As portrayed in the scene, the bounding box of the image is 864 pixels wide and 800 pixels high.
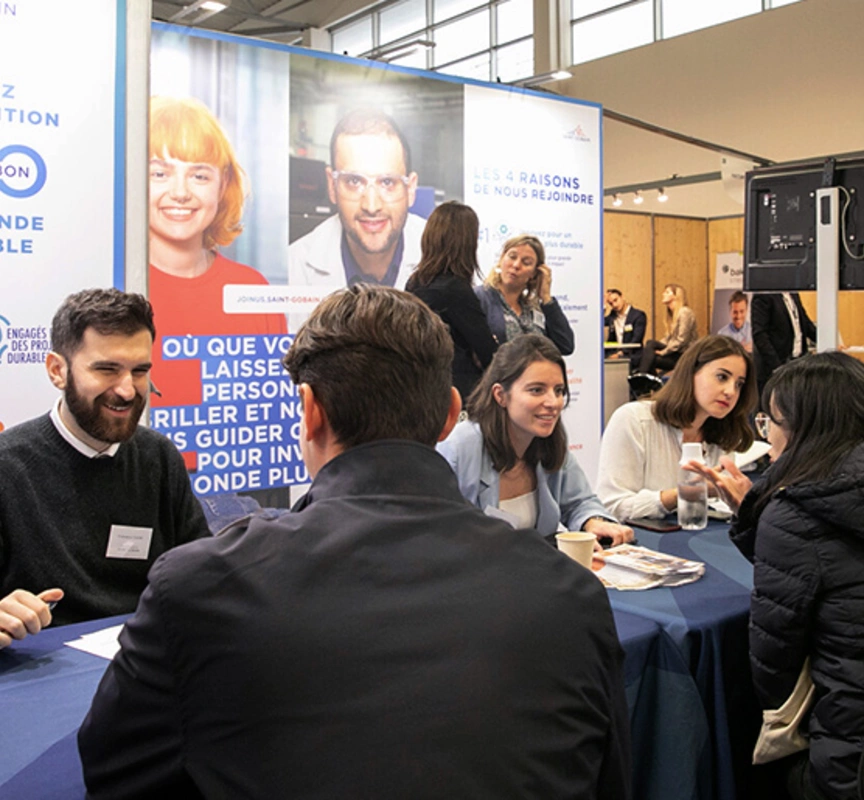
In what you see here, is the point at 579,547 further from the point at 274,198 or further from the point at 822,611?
the point at 274,198

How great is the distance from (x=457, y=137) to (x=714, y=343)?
228 centimetres

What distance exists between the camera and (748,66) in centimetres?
986

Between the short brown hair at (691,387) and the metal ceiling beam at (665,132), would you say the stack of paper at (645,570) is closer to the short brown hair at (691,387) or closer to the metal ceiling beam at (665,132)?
the short brown hair at (691,387)

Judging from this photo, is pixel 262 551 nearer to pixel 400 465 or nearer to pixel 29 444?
pixel 400 465

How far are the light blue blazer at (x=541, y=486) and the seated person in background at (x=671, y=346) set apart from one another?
252 inches

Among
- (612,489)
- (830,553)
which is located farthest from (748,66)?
(830,553)

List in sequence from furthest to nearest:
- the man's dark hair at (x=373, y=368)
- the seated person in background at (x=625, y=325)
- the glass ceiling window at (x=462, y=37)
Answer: the glass ceiling window at (x=462, y=37) < the seated person in background at (x=625, y=325) < the man's dark hair at (x=373, y=368)

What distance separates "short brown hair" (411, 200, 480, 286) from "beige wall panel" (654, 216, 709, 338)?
8.09 meters

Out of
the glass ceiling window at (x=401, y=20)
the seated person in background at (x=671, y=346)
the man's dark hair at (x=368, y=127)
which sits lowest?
the seated person in background at (x=671, y=346)

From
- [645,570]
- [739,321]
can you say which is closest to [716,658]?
[645,570]

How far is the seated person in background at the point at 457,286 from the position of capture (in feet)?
12.2

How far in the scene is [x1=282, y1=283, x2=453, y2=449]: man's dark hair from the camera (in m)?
0.96

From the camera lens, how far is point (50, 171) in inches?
118

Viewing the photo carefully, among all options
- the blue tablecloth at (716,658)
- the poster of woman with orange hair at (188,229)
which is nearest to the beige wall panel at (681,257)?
the poster of woman with orange hair at (188,229)
